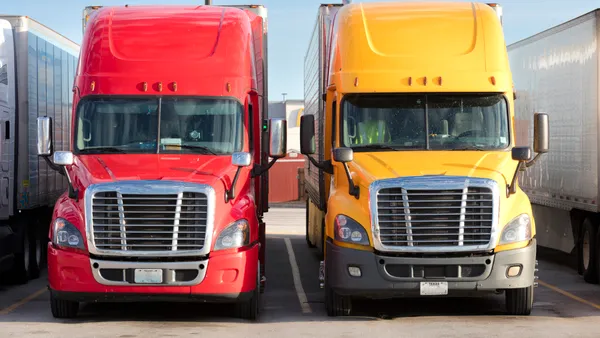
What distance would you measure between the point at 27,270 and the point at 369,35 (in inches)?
279

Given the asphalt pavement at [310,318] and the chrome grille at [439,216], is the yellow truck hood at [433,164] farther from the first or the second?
the asphalt pavement at [310,318]

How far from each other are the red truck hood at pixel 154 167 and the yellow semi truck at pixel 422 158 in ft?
4.01

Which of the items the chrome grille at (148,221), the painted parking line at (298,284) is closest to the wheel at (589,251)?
the painted parking line at (298,284)

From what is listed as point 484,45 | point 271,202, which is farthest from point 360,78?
point 271,202

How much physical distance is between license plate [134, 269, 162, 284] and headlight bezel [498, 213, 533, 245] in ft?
12.6

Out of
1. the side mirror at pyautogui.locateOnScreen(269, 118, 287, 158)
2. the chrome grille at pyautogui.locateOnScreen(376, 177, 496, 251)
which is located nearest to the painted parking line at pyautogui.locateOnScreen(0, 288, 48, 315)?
the side mirror at pyautogui.locateOnScreen(269, 118, 287, 158)

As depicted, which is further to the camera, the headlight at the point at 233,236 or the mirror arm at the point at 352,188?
the mirror arm at the point at 352,188

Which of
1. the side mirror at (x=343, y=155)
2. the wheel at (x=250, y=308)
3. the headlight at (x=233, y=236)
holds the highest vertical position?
the side mirror at (x=343, y=155)

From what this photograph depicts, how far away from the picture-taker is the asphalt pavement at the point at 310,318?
12.3 m

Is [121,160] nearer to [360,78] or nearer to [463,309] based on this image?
[360,78]

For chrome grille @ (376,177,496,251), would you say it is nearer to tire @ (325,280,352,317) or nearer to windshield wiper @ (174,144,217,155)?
tire @ (325,280,352,317)

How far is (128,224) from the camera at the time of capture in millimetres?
12641

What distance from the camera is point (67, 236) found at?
41.9ft

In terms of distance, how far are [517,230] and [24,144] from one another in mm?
8304
